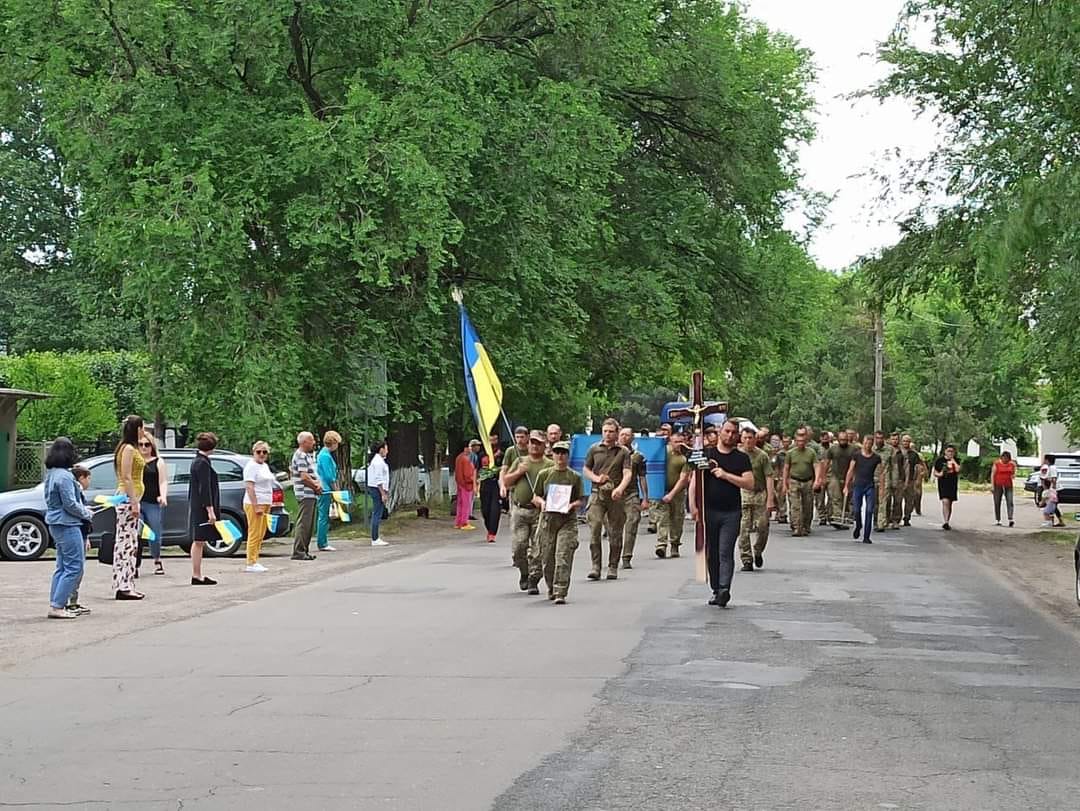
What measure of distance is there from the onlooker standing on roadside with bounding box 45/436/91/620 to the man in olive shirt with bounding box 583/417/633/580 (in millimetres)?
6300

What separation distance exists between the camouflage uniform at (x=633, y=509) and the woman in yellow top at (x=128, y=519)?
6.62 m

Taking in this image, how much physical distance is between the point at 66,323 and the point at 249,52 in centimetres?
3443

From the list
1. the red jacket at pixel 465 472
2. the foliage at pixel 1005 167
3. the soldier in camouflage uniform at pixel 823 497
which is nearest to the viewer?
the foliage at pixel 1005 167

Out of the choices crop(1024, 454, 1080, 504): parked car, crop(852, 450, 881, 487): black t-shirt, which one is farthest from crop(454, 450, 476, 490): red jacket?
crop(1024, 454, 1080, 504): parked car

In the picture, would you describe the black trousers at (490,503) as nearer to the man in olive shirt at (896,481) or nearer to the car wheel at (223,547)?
the car wheel at (223,547)

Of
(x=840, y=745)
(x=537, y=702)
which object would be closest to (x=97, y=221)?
(x=537, y=702)

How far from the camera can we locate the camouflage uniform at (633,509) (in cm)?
2108

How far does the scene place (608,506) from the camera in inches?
743

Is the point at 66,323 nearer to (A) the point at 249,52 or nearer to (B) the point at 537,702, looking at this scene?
(A) the point at 249,52

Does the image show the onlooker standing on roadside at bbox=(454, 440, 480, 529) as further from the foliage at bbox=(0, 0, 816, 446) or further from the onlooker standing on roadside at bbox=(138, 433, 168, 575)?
the onlooker standing on roadside at bbox=(138, 433, 168, 575)

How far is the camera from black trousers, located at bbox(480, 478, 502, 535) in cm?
2705

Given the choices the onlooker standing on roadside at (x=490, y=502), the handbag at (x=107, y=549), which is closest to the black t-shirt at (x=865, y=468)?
the onlooker standing on roadside at (x=490, y=502)

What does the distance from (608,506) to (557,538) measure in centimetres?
283

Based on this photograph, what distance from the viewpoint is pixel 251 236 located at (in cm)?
2795
